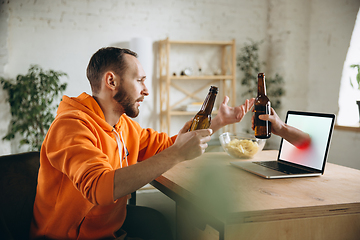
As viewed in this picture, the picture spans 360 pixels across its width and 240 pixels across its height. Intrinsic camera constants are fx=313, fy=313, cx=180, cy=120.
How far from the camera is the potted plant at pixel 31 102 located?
3.75m

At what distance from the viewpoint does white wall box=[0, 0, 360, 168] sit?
396 centimetres

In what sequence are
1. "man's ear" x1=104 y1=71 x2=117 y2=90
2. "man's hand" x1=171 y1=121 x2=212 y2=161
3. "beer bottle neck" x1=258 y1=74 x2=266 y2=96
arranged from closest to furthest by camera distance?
"man's hand" x1=171 y1=121 x2=212 y2=161 < "man's ear" x1=104 y1=71 x2=117 y2=90 < "beer bottle neck" x1=258 y1=74 x2=266 y2=96

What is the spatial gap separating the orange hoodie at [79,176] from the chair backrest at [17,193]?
4 centimetres

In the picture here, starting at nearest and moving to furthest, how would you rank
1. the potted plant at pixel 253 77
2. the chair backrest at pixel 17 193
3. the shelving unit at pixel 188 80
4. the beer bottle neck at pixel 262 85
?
1. the chair backrest at pixel 17 193
2. the beer bottle neck at pixel 262 85
3. the shelving unit at pixel 188 80
4. the potted plant at pixel 253 77

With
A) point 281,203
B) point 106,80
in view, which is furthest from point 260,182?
point 106,80

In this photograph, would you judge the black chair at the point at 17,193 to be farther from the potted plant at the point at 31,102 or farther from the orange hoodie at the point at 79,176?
the potted plant at the point at 31,102

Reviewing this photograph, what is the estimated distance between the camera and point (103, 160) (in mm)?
1004

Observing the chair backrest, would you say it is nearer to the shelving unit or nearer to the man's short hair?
the man's short hair

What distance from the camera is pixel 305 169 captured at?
1.39m

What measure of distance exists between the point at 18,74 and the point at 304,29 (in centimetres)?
396

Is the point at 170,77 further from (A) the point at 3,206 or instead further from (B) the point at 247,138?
(A) the point at 3,206

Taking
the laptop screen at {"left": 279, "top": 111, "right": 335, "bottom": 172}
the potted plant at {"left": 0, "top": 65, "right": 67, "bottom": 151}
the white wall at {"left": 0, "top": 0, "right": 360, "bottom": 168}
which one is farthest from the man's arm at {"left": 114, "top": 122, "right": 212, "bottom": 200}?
the white wall at {"left": 0, "top": 0, "right": 360, "bottom": 168}

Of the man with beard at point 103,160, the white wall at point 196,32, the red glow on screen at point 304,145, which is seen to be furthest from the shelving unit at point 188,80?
the red glow on screen at point 304,145

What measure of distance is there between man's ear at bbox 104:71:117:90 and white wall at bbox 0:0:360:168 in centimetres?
305
